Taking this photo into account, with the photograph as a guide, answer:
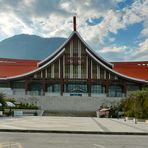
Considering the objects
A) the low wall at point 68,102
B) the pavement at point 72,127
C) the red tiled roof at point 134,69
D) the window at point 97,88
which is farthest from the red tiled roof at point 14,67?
the pavement at point 72,127

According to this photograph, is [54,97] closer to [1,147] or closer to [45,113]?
[45,113]

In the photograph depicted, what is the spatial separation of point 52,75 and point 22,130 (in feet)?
151

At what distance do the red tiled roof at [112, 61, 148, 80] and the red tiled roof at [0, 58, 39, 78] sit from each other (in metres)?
16.2

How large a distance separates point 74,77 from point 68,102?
7573 millimetres

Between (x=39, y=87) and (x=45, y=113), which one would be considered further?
(x=39, y=87)

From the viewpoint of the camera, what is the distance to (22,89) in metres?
65.1

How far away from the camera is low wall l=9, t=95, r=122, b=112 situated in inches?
2251

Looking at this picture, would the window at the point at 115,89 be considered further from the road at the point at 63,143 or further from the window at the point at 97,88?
the road at the point at 63,143

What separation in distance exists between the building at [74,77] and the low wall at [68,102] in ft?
16.3

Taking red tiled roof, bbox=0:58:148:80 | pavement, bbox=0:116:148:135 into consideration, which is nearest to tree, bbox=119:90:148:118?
pavement, bbox=0:116:148:135

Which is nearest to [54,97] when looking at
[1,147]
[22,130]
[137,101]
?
[137,101]

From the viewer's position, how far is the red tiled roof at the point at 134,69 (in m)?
66.6

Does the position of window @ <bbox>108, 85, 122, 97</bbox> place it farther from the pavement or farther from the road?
the road

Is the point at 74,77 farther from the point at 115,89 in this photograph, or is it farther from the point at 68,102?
the point at 115,89
